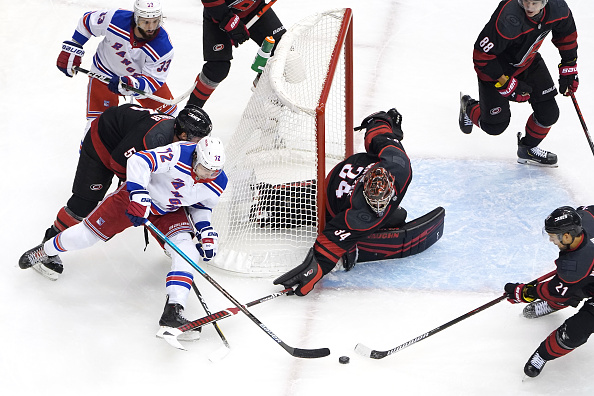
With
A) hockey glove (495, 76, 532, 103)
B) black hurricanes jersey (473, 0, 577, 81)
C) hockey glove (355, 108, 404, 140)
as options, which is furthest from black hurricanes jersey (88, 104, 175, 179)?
hockey glove (495, 76, 532, 103)

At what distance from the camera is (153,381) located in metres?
3.46

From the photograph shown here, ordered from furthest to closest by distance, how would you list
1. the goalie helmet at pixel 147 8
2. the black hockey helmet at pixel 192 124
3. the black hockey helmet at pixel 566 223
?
the goalie helmet at pixel 147 8 < the black hockey helmet at pixel 192 124 < the black hockey helmet at pixel 566 223

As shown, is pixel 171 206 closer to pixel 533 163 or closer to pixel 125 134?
pixel 125 134

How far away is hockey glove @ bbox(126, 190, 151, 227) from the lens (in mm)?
3445

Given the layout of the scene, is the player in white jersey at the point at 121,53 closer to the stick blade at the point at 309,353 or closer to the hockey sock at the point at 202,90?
the hockey sock at the point at 202,90

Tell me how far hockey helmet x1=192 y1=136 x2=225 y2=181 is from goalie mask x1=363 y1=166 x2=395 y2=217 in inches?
25.4

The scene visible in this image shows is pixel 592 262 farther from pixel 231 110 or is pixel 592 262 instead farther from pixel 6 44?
pixel 6 44

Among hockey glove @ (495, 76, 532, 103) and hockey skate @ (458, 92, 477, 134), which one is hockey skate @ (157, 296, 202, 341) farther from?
hockey skate @ (458, 92, 477, 134)

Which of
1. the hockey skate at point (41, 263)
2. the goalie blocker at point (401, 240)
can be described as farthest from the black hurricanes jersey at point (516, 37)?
the hockey skate at point (41, 263)

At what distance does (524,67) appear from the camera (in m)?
4.55

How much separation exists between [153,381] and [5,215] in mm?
1362

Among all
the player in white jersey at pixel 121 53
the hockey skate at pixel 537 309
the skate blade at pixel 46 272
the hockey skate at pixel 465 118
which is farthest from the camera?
the hockey skate at pixel 465 118

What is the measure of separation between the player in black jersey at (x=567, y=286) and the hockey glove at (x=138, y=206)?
4.65ft

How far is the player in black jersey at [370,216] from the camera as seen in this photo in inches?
150
